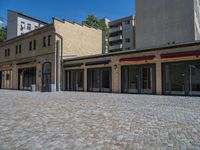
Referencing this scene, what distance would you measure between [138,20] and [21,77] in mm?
21246

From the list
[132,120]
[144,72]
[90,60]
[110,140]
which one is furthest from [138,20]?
[110,140]

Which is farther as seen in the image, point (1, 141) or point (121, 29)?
point (121, 29)

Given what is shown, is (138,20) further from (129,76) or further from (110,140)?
(110,140)

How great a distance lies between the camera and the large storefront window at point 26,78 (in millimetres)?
26844

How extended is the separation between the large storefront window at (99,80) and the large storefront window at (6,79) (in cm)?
1604

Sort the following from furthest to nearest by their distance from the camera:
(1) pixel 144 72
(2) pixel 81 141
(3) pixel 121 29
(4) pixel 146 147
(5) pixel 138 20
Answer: (3) pixel 121 29, (5) pixel 138 20, (1) pixel 144 72, (2) pixel 81 141, (4) pixel 146 147

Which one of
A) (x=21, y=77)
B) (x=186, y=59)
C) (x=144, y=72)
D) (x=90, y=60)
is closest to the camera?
(x=186, y=59)

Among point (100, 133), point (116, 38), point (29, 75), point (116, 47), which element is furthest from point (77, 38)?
point (116, 38)

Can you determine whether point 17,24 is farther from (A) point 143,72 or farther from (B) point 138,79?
(A) point 143,72

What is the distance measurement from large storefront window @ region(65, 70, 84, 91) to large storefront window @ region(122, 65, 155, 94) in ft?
19.9

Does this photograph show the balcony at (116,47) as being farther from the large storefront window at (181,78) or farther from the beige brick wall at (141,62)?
the large storefront window at (181,78)

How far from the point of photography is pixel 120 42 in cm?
5056

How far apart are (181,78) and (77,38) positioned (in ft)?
51.2

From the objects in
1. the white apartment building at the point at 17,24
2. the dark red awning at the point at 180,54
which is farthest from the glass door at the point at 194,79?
the white apartment building at the point at 17,24
